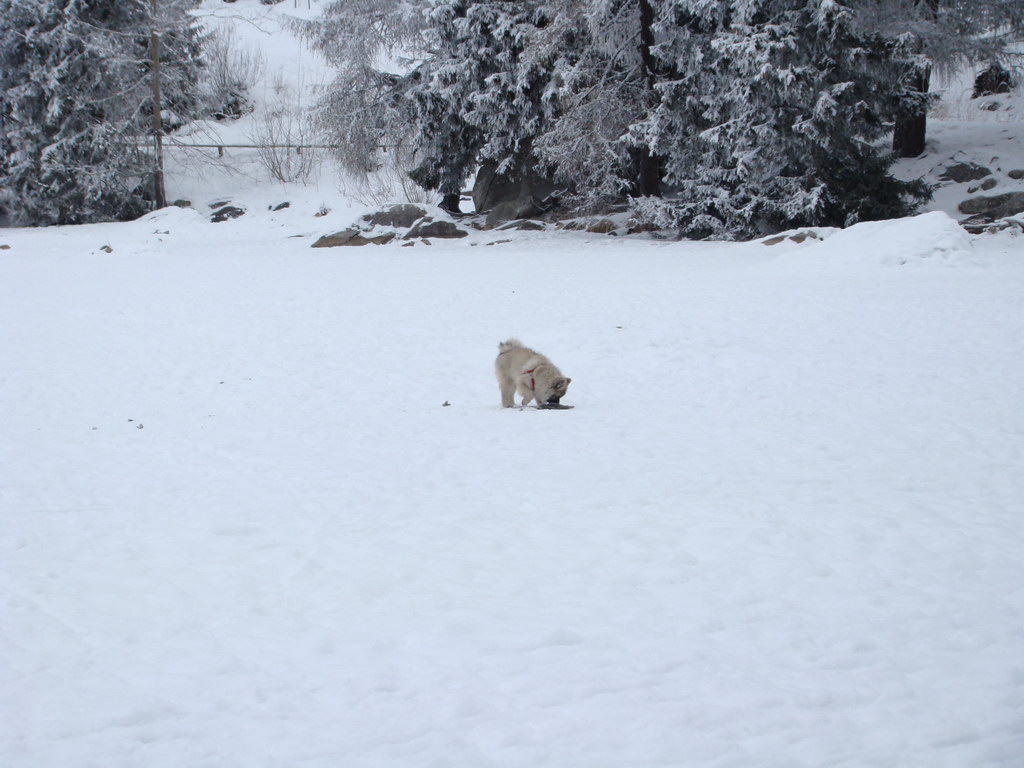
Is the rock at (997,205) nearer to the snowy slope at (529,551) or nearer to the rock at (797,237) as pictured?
the rock at (797,237)

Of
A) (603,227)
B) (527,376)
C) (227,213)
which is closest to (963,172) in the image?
(603,227)

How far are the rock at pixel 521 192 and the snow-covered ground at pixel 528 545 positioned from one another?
48.3 ft

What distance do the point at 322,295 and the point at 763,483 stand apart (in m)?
13.4

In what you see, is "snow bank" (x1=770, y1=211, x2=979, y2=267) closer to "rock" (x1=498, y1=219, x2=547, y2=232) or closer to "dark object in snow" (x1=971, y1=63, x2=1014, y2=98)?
"rock" (x1=498, y1=219, x2=547, y2=232)

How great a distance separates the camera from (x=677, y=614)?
4.08 m

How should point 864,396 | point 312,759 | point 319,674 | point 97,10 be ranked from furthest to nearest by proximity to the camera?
point 97,10 → point 864,396 → point 319,674 → point 312,759

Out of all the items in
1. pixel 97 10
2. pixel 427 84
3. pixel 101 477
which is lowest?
pixel 101 477

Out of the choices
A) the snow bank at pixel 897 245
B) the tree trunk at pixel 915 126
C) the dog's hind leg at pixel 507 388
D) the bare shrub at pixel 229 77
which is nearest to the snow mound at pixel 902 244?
the snow bank at pixel 897 245

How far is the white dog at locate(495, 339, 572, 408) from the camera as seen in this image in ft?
29.2

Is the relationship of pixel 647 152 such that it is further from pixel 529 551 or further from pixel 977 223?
pixel 529 551

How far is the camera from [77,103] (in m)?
32.3

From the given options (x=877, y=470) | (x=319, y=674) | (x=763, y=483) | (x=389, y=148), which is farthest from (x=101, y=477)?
(x=389, y=148)

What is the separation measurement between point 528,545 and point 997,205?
22.0m

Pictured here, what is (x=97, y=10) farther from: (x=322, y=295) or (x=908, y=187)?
(x=908, y=187)
